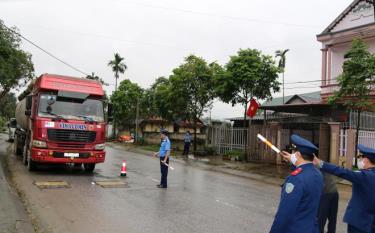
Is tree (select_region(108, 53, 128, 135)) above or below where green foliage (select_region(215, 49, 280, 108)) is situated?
above

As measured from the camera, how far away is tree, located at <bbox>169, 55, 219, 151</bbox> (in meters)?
29.0

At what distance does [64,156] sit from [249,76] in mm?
12034

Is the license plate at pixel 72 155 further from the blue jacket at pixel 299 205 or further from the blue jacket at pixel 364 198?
the blue jacket at pixel 299 205

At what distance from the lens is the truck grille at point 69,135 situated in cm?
1388

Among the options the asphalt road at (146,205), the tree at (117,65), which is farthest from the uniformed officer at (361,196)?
the tree at (117,65)

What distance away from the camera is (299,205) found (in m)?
3.94

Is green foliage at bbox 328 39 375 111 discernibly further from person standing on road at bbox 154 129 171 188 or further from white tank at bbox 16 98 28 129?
white tank at bbox 16 98 28 129

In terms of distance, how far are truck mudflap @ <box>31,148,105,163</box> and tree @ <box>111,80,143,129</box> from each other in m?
35.2

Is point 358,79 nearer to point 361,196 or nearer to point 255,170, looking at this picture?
point 255,170

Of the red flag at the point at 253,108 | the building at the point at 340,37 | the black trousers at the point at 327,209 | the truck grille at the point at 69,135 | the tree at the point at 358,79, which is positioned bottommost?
the black trousers at the point at 327,209

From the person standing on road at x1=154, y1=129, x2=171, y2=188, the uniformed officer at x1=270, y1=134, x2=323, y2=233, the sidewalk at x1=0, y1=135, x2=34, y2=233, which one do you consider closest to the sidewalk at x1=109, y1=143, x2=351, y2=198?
the person standing on road at x1=154, y1=129, x2=171, y2=188

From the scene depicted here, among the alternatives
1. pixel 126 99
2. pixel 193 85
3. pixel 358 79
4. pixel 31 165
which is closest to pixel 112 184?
pixel 31 165

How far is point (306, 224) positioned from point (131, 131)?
52.8m

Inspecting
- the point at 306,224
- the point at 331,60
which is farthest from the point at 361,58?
the point at 306,224
